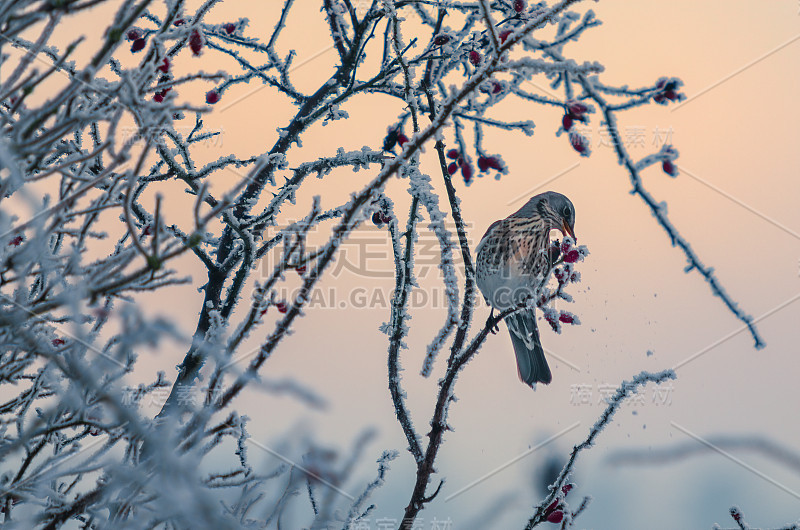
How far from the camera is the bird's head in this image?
4.68 meters

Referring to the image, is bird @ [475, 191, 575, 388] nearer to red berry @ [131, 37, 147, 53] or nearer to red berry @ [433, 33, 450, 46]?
red berry @ [433, 33, 450, 46]

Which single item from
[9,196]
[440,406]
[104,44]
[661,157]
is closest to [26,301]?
[9,196]

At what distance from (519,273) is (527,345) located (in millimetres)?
523

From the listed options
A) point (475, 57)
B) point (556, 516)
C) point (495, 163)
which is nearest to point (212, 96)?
point (475, 57)

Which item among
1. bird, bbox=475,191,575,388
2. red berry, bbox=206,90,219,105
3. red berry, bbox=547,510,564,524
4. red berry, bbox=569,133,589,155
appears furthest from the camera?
bird, bbox=475,191,575,388

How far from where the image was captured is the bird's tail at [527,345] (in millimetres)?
4418

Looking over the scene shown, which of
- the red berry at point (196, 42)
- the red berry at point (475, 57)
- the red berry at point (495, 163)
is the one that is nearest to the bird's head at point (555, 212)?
the red berry at point (495, 163)

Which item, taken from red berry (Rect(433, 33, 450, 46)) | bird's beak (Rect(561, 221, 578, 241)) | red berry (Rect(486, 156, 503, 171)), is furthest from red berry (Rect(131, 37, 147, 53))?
bird's beak (Rect(561, 221, 578, 241))

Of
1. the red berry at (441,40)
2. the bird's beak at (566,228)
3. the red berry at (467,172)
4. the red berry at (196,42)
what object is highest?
the bird's beak at (566,228)

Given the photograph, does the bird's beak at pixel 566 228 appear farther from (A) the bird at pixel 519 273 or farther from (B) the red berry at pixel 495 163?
(B) the red berry at pixel 495 163

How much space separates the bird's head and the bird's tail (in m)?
0.73

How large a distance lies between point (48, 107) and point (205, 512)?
93 cm

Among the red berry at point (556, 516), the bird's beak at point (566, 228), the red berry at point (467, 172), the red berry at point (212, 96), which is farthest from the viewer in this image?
the bird's beak at point (566, 228)

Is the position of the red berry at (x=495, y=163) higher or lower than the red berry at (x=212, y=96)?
lower
